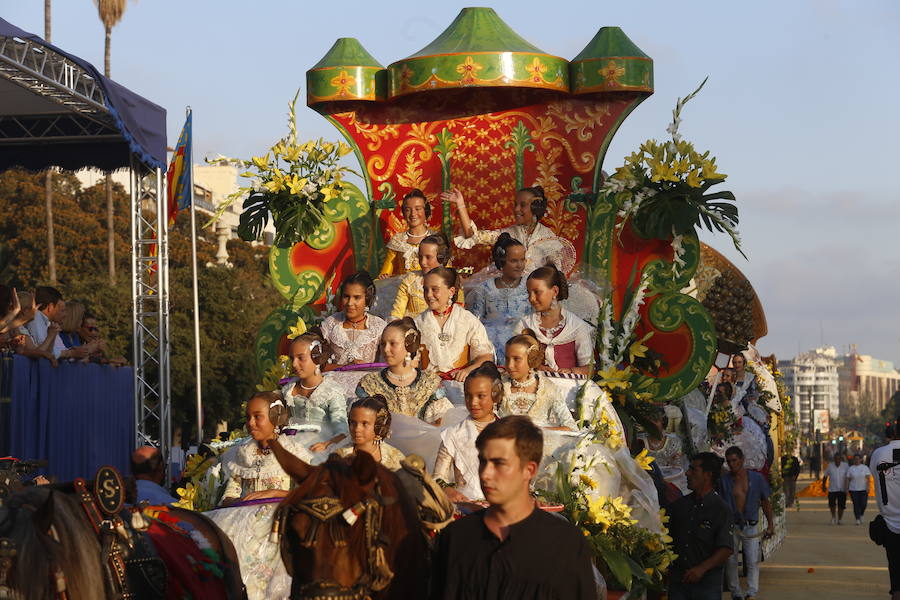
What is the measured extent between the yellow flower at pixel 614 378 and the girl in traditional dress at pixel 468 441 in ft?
8.37

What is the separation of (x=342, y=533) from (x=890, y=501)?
7.15 metres

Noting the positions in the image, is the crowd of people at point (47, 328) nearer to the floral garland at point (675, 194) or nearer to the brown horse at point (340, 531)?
the floral garland at point (675, 194)

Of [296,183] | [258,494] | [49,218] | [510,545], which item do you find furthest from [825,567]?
[49,218]

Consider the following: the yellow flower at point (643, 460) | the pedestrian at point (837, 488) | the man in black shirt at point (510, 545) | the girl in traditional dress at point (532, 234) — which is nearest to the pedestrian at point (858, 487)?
the pedestrian at point (837, 488)

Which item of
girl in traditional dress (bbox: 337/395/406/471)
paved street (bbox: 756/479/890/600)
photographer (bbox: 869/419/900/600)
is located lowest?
paved street (bbox: 756/479/890/600)

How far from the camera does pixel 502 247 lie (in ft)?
38.7

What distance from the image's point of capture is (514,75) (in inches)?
523

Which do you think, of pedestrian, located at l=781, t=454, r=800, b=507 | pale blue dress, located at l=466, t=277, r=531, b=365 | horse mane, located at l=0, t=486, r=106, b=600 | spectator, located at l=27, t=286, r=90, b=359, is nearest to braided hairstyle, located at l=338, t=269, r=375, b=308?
pale blue dress, located at l=466, t=277, r=531, b=365

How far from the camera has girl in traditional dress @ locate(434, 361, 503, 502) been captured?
8.16 metres

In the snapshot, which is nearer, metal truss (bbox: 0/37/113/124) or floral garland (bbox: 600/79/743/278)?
floral garland (bbox: 600/79/743/278)

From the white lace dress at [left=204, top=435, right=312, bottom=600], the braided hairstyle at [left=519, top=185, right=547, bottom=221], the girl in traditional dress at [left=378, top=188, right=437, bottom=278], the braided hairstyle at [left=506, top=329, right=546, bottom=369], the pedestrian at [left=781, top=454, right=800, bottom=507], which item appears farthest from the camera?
the pedestrian at [left=781, top=454, right=800, bottom=507]

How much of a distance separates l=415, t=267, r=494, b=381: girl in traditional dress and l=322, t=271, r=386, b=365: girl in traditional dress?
0.50 meters

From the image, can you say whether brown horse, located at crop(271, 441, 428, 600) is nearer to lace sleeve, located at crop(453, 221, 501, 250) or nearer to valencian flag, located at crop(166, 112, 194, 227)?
lace sleeve, located at crop(453, 221, 501, 250)

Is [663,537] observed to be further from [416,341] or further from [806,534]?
[806,534]
